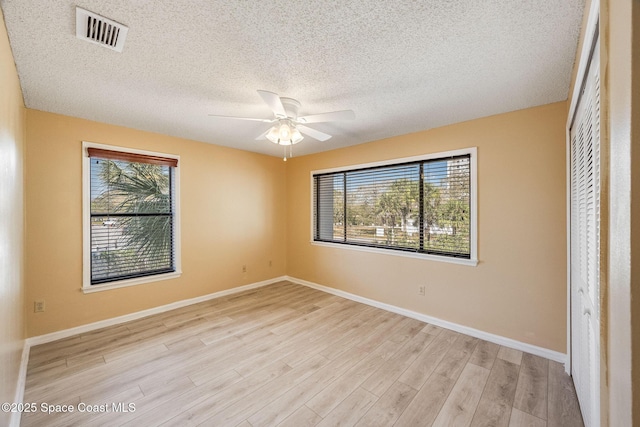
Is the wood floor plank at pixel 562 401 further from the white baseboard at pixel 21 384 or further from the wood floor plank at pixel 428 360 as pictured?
the white baseboard at pixel 21 384

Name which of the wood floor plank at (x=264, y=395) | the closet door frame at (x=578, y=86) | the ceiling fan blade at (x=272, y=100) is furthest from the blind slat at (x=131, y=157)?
the closet door frame at (x=578, y=86)

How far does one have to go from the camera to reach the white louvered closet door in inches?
52.1

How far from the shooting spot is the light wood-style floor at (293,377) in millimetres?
1815

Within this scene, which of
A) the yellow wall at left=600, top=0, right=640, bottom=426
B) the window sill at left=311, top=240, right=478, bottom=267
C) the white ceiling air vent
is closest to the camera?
the yellow wall at left=600, top=0, right=640, bottom=426

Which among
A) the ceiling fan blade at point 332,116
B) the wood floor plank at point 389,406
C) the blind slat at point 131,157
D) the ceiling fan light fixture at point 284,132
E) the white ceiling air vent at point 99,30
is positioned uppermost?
the white ceiling air vent at point 99,30

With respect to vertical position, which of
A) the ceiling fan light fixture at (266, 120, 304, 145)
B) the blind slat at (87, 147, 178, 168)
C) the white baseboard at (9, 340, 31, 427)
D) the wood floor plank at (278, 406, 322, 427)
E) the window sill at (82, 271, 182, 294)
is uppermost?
the ceiling fan light fixture at (266, 120, 304, 145)

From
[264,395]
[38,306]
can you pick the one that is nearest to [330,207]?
[264,395]

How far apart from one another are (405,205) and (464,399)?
219 cm

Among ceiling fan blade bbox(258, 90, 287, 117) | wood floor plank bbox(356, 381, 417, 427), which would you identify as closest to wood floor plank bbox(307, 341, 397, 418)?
wood floor plank bbox(356, 381, 417, 427)

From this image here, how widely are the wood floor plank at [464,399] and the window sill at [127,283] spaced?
3471mm

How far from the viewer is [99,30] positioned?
5.03ft

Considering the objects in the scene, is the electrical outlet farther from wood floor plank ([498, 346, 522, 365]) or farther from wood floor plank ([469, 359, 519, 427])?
wood floor plank ([498, 346, 522, 365])

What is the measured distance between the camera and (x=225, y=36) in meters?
1.59

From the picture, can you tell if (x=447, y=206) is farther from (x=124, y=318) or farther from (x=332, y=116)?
(x=124, y=318)
